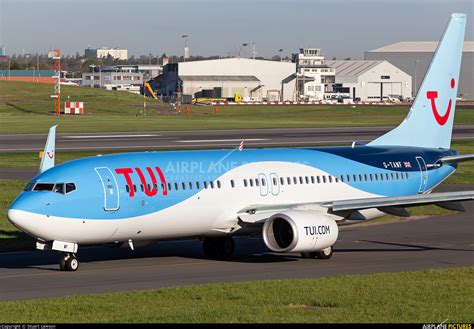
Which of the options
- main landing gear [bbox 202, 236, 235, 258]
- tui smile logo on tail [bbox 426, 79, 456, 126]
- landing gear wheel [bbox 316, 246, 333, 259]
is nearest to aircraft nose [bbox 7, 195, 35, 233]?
main landing gear [bbox 202, 236, 235, 258]

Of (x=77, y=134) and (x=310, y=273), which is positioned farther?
(x=77, y=134)

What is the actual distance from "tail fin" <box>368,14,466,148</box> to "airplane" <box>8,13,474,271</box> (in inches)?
25.6

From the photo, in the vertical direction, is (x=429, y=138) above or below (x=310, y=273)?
above

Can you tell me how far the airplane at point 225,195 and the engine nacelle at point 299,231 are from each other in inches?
1.3

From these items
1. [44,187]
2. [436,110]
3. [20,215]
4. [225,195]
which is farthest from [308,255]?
[436,110]

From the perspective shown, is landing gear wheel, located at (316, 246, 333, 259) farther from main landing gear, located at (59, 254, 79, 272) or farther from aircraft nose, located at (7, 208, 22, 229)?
aircraft nose, located at (7, 208, 22, 229)

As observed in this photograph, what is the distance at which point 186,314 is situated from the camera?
2383 centimetres

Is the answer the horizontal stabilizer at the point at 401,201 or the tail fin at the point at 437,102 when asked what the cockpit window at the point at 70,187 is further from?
the tail fin at the point at 437,102

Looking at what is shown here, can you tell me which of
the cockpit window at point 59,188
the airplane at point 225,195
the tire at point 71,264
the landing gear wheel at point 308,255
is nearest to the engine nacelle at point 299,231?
the airplane at point 225,195

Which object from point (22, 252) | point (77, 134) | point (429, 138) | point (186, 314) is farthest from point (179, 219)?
point (77, 134)

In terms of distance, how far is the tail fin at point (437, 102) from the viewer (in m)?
42.4

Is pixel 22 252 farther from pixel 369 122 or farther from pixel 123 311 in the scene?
pixel 369 122

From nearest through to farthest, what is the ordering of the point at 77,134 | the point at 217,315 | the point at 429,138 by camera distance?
the point at 217,315 < the point at 429,138 < the point at 77,134

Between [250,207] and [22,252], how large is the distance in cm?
889
